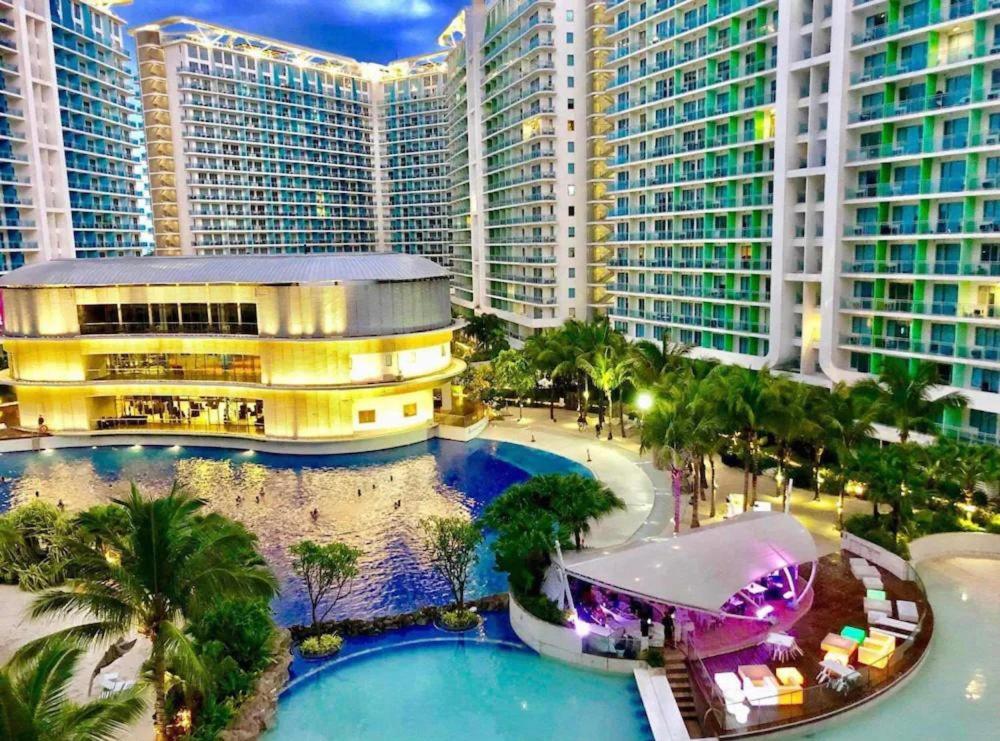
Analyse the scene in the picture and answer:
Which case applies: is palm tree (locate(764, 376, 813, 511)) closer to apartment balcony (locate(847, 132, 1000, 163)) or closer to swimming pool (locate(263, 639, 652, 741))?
swimming pool (locate(263, 639, 652, 741))

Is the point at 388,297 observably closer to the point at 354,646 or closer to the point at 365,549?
the point at 365,549

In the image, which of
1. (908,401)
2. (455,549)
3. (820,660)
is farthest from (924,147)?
(455,549)

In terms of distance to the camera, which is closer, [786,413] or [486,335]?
[786,413]

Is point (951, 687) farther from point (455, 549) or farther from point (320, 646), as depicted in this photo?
point (320, 646)

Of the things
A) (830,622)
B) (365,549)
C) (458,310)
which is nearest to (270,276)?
(365,549)

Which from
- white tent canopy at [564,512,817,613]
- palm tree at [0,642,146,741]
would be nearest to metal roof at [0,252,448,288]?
white tent canopy at [564,512,817,613]

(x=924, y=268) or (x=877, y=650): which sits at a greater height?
(x=924, y=268)
